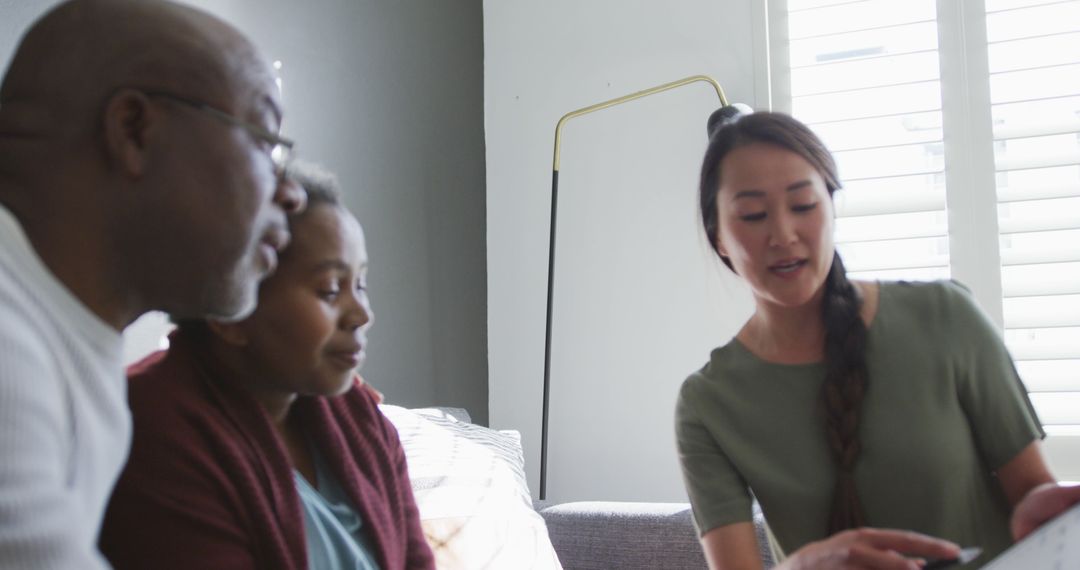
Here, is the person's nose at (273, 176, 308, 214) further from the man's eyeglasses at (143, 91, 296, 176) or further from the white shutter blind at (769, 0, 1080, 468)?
the white shutter blind at (769, 0, 1080, 468)

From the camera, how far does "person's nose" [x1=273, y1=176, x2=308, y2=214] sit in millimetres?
749

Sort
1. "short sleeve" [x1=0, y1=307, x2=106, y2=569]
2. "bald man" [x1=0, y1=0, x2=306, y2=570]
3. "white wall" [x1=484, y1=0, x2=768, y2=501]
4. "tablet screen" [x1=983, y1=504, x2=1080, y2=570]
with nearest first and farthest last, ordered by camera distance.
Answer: "short sleeve" [x1=0, y1=307, x2=106, y2=569]
"bald man" [x1=0, y1=0, x2=306, y2=570]
"tablet screen" [x1=983, y1=504, x2=1080, y2=570]
"white wall" [x1=484, y1=0, x2=768, y2=501]

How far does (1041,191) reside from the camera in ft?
7.20

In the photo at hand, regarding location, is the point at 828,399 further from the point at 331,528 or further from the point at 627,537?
the point at 627,537

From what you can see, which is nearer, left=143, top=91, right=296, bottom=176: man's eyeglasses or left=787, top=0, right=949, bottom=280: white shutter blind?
left=143, top=91, right=296, bottom=176: man's eyeglasses

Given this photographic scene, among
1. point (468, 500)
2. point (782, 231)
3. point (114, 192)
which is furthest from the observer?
point (468, 500)

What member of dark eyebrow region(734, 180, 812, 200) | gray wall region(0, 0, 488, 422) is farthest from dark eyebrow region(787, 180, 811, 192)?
gray wall region(0, 0, 488, 422)

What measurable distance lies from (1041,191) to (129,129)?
2.14m

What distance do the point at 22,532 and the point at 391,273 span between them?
5.09 feet

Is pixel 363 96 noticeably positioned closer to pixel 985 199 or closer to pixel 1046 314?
A: pixel 985 199

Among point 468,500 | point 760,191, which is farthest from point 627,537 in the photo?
point 760,191

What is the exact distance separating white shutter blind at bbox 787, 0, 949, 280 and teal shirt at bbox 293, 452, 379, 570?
1.71 m

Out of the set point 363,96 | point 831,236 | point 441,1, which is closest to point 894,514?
point 831,236

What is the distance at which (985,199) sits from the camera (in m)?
2.25
